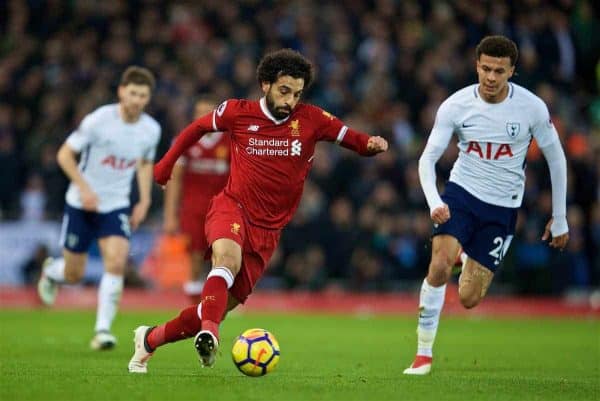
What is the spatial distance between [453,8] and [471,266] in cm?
1518

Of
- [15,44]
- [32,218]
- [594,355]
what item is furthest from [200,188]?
[15,44]

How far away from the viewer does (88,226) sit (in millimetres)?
12578

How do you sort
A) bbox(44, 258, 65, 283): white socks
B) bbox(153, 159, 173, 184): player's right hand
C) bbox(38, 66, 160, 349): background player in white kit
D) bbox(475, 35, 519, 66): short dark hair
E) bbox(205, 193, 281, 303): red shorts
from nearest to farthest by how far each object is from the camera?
bbox(205, 193, 281, 303): red shorts < bbox(153, 159, 173, 184): player's right hand < bbox(475, 35, 519, 66): short dark hair < bbox(38, 66, 160, 349): background player in white kit < bbox(44, 258, 65, 283): white socks

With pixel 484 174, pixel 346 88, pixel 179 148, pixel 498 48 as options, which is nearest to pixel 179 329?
pixel 179 148

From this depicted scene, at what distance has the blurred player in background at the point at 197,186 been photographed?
14336 millimetres

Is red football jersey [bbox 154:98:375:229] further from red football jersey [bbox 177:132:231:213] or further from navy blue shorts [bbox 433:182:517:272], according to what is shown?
red football jersey [bbox 177:132:231:213]

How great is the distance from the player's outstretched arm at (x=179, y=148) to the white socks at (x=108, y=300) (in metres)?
3.25

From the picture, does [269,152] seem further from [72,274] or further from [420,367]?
[72,274]

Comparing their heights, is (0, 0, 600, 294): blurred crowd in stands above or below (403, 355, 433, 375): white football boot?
above

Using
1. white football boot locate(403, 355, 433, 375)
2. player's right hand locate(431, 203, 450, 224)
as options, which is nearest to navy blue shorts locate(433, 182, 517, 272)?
player's right hand locate(431, 203, 450, 224)

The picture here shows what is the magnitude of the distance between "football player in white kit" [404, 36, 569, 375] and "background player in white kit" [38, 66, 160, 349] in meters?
3.69

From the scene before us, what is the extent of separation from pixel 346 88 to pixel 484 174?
508 inches

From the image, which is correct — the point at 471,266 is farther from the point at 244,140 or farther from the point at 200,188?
the point at 200,188

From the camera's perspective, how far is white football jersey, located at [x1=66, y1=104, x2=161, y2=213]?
1232cm
